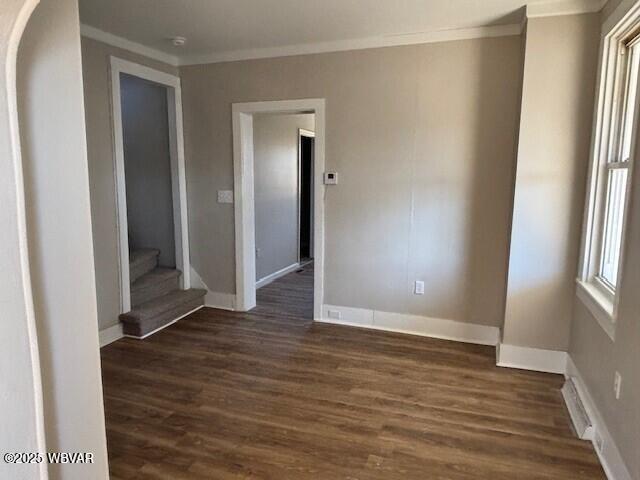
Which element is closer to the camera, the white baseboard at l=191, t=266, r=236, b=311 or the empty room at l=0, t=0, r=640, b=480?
the empty room at l=0, t=0, r=640, b=480

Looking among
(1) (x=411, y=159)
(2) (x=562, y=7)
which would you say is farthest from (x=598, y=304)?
(2) (x=562, y=7)

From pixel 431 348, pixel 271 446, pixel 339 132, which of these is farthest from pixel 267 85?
pixel 271 446

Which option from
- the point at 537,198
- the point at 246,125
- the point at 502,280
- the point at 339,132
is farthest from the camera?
the point at 246,125

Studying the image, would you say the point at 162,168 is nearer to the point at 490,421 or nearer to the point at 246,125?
the point at 246,125

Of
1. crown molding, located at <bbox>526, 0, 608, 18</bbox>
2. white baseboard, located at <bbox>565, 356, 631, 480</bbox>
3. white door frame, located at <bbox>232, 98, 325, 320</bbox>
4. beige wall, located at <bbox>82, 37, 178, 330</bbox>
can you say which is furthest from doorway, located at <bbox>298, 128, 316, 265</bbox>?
white baseboard, located at <bbox>565, 356, 631, 480</bbox>

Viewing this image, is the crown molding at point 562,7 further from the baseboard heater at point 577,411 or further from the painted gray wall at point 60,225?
the painted gray wall at point 60,225

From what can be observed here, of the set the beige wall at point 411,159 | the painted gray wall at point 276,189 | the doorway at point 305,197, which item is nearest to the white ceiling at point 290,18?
the beige wall at point 411,159

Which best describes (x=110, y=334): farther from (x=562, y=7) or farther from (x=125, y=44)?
(x=562, y=7)

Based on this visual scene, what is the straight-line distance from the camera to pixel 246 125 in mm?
4145

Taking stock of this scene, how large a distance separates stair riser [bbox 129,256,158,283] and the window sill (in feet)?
12.2

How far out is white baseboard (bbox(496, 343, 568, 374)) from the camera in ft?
10.1

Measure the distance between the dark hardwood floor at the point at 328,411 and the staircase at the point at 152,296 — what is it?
16 centimetres

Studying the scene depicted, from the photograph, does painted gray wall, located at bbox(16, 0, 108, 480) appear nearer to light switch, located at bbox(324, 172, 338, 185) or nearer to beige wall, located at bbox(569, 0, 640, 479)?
beige wall, located at bbox(569, 0, 640, 479)

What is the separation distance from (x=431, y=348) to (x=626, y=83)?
224cm
